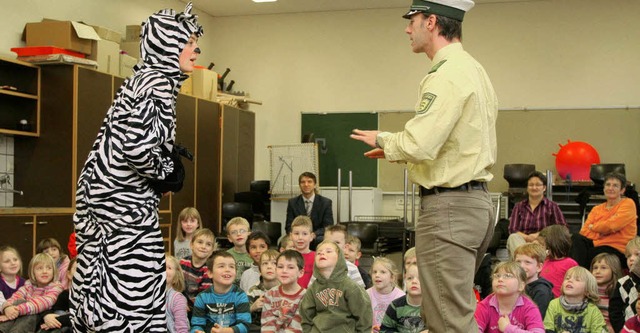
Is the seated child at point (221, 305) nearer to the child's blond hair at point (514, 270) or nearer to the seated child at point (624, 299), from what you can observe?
the child's blond hair at point (514, 270)

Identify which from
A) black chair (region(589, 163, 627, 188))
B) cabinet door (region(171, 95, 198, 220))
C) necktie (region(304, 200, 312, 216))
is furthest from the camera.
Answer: cabinet door (region(171, 95, 198, 220))

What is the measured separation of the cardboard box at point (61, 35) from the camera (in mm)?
7770

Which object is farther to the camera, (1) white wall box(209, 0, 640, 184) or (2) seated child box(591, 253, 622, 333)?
(1) white wall box(209, 0, 640, 184)

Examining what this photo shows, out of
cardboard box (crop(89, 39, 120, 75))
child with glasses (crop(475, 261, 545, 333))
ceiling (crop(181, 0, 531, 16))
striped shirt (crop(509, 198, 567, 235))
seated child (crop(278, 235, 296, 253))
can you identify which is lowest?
child with glasses (crop(475, 261, 545, 333))

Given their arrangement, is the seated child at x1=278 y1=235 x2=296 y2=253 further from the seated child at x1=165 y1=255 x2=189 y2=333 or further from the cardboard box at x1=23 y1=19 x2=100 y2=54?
the cardboard box at x1=23 y1=19 x2=100 y2=54

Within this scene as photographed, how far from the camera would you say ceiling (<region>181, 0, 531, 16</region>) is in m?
11.1

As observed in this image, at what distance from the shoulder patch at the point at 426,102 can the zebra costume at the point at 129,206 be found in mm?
830

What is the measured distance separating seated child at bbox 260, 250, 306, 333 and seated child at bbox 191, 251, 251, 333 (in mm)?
141

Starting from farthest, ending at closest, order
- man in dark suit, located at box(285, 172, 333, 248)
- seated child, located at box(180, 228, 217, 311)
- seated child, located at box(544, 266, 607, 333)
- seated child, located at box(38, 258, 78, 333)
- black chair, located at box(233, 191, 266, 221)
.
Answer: black chair, located at box(233, 191, 266, 221) < man in dark suit, located at box(285, 172, 333, 248) < seated child, located at box(180, 228, 217, 311) < seated child, located at box(38, 258, 78, 333) < seated child, located at box(544, 266, 607, 333)

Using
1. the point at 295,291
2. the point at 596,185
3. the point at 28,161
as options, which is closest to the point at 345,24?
the point at 596,185

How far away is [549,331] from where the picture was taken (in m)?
4.61

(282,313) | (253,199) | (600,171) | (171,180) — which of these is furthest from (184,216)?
(600,171)

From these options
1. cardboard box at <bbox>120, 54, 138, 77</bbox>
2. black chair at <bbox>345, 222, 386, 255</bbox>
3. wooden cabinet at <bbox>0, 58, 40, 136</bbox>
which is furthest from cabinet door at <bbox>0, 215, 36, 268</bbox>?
black chair at <bbox>345, 222, 386, 255</bbox>

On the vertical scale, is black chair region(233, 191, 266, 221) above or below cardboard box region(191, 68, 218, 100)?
below
